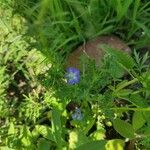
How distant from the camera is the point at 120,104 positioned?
61.5 inches

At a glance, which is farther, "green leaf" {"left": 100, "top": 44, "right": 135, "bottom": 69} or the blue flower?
the blue flower

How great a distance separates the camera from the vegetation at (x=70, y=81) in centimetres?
134

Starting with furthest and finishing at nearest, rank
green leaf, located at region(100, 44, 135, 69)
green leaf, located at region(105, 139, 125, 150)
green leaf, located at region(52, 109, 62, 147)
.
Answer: green leaf, located at region(105, 139, 125, 150), green leaf, located at region(52, 109, 62, 147), green leaf, located at region(100, 44, 135, 69)

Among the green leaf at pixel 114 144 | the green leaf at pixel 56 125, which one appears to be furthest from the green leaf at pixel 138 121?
the green leaf at pixel 56 125

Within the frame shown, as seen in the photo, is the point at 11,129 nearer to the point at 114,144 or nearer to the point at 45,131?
the point at 45,131

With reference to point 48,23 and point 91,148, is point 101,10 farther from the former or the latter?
point 91,148

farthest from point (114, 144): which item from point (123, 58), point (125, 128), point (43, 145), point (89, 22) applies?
point (89, 22)

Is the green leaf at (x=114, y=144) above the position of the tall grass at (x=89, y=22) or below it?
below

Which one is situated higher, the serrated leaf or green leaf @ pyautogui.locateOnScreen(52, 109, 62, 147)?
the serrated leaf

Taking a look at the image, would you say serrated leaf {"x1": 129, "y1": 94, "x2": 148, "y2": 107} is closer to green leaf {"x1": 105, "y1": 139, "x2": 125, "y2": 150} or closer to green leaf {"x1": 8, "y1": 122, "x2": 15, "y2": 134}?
green leaf {"x1": 105, "y1": 139, "x2": 125, "y2": 150}

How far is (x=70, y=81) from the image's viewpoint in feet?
4.20

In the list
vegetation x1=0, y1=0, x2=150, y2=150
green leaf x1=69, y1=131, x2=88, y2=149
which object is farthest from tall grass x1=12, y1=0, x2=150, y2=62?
green leaf x1=69, y1=131, x2=88, y2=149

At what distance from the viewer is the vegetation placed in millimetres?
1338

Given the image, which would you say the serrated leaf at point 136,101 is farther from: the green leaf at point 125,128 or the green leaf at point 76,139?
the green leaf at point 76,139
